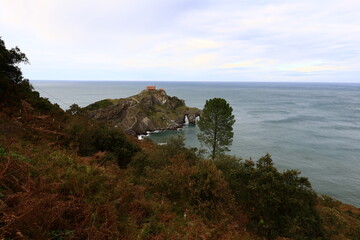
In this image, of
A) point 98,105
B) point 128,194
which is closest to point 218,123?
point 128,194

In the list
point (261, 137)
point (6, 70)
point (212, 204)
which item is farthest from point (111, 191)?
point (261, 137)

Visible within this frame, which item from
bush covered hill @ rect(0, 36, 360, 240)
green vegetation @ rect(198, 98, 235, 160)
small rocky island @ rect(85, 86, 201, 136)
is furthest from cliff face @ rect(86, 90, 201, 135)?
bush covered hill @ rect(0, 36, 360, 240)

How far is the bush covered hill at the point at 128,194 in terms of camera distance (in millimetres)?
5359

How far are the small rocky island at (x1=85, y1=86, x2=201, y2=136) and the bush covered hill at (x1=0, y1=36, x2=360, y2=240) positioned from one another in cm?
4139

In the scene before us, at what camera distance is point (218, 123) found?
31.2 metres

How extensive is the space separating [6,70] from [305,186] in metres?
33.2

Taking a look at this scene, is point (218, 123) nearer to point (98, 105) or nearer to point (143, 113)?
point (143, 113)

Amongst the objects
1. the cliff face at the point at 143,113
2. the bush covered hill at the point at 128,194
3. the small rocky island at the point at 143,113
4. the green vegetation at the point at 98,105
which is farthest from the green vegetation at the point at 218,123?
the green vegetation at the point at 98,105

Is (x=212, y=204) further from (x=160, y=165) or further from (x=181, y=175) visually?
(x=160, y=165)

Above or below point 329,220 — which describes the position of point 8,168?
above

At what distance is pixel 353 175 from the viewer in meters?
33.3

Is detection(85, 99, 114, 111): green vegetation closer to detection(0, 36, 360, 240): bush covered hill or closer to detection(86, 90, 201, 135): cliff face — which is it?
detection(86, 90, 201, 135): cliff face

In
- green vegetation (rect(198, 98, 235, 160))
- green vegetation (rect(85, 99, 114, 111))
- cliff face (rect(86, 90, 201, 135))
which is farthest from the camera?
green vegetation (rect(85, 99, 114, 111))

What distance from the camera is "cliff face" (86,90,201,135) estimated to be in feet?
204
